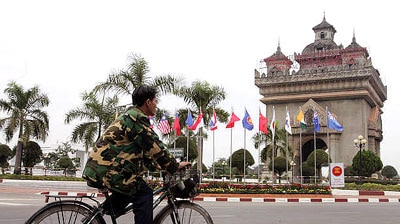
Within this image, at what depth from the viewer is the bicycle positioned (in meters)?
3.70

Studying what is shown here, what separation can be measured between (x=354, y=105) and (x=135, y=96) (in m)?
48.1

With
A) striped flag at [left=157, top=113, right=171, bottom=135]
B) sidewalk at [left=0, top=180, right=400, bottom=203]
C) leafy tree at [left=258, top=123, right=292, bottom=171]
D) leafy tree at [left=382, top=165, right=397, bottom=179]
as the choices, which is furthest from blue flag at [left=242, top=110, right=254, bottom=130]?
leafy tree at [left=382, top=165, right=397, bottom=179]

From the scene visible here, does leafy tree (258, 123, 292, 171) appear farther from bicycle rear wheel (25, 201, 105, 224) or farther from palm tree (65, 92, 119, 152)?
bicycle rear wheel (25, 201, 105, 224)

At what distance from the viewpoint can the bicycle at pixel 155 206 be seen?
370cm

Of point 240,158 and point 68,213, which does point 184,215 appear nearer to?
point 68,213

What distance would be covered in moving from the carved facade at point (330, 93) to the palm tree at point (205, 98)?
23.5 m

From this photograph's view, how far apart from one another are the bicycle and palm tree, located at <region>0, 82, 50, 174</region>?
23.5 meters

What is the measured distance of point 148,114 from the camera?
13.1 feet

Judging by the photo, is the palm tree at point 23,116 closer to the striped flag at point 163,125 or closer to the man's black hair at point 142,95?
the striped flag at point 163,125

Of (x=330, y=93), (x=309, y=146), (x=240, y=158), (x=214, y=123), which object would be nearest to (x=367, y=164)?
(x=240, y=158)

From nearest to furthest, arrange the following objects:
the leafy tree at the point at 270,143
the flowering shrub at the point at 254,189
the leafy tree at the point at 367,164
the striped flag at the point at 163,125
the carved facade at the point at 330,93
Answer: the flowering shrub at the point at 254,189 < the striped flag at the point at 163,125 < the leafy tree at the point at 367,164 < the leafy tree at the point at 270,143 < the carved facade at the point at 330,93

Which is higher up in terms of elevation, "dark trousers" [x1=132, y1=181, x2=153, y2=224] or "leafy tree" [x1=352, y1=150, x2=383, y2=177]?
"leafy tree" [x1=352, y1=150, x2=383, y2=177]

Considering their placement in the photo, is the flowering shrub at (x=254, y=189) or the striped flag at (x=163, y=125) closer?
the flowering shrub at (x=254, y=189)

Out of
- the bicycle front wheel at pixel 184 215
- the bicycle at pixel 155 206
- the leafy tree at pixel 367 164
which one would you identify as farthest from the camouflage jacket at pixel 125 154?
the leafy tree at pixel 367 164
